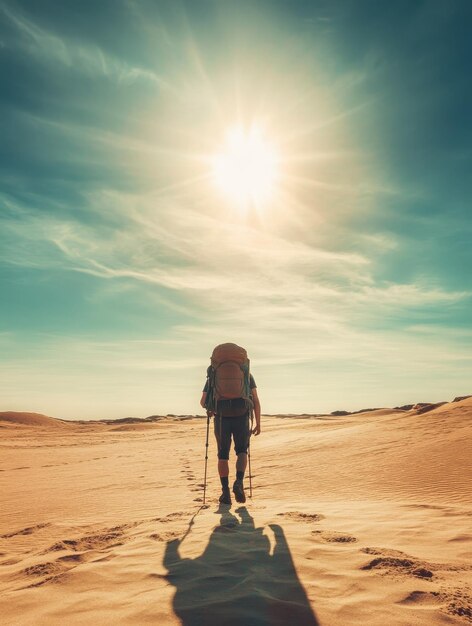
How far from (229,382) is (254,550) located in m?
3.62

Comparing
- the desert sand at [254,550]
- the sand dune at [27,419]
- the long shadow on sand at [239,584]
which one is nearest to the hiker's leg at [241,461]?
the desert sand at [254,550]

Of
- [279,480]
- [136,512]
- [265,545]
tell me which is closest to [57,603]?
[265,545]

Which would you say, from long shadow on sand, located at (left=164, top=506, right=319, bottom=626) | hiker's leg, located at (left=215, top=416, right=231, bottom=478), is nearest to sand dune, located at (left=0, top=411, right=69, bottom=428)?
hiker's leg, located at (left=215, top=416, right=231, bottom=478)

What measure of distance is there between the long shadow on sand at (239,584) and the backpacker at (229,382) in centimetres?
287

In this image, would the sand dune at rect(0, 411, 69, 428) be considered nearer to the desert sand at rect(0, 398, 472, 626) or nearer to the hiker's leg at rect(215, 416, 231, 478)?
the desert sand at rect(0, 398, 472, 626)

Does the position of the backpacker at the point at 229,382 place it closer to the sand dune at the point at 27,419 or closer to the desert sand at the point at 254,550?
the desert sand at the point at 254,550

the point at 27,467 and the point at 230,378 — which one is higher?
the point at 230,378

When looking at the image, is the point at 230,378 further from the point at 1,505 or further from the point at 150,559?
the point at 1,505

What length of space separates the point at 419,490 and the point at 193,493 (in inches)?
173

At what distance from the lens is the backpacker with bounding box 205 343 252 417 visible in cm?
786

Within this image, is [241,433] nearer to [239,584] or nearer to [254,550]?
[254,550]

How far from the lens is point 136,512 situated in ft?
23.5

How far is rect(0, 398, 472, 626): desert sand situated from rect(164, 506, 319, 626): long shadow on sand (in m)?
A: 0.01

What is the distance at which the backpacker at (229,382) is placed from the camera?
25.8 feet
